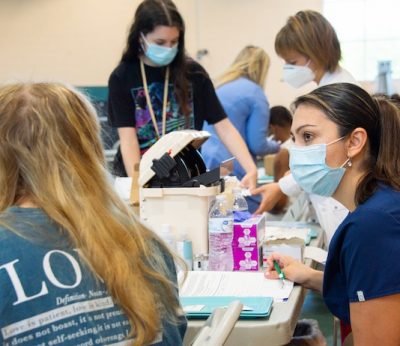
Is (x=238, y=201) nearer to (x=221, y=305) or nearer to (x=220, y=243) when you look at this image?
(x=220, y=243)

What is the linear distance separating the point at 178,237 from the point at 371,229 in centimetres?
63

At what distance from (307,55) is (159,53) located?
1.94 feet

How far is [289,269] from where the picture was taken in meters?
1.51

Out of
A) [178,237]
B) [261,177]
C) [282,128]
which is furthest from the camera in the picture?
[282,128]

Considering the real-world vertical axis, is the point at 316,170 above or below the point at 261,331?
above

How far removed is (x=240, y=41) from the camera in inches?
213

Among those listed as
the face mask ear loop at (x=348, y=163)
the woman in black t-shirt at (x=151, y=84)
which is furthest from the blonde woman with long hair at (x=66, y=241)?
the woman in black t-shirt at (x=151, y=84)

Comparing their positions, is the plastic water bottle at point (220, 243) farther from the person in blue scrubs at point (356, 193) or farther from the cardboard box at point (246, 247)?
the person in blue scrubs at point (356, 193)

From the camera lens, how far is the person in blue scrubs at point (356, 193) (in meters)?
1.25

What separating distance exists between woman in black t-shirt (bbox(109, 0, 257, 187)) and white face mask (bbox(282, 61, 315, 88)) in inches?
14.7

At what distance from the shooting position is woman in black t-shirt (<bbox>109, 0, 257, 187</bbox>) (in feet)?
7.39

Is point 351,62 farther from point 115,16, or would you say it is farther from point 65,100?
point 65,100

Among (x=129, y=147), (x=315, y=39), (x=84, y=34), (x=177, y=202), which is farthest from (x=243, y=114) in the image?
(x=84, y=34)

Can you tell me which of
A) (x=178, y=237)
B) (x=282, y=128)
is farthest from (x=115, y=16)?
(x=178, y=237)
